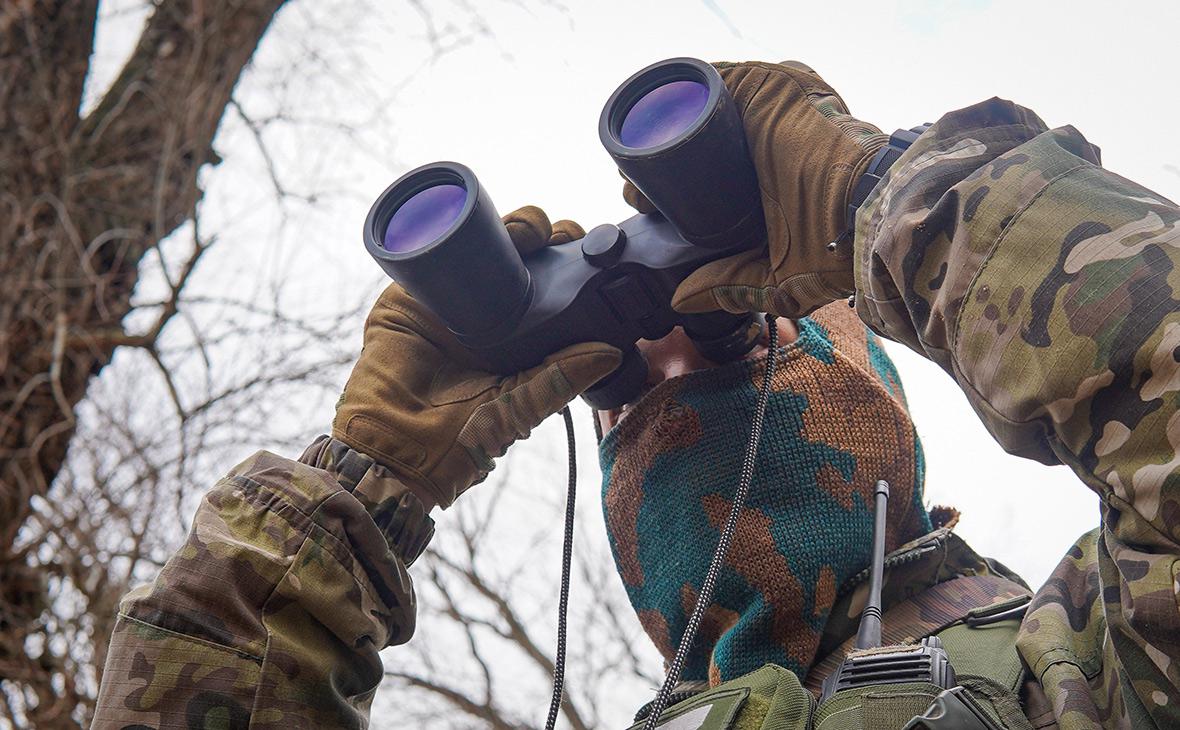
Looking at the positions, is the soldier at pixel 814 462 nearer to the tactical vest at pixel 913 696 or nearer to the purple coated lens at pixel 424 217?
the tactical vest at pixel 913 696

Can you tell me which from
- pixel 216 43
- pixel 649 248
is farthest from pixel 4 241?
pixel 649 248

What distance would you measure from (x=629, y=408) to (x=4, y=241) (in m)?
2.41

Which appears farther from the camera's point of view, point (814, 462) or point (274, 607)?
point (814, 462)

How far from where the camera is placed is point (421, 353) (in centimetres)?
139

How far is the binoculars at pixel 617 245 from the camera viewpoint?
1.17 meters

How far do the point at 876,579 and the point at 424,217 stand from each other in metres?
0.62

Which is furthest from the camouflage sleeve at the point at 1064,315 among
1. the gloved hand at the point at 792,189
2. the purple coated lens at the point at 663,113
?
the purple coated lens at the point at 663,113

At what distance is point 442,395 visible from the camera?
138cm

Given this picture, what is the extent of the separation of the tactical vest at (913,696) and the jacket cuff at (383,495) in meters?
0.33

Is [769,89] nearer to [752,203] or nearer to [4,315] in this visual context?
[752,203]

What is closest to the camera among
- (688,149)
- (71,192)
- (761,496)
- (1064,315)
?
(1064,315)

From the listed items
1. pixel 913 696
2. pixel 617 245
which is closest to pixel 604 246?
pixel 617 245

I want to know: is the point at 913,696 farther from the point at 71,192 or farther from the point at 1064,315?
the point at 71,192

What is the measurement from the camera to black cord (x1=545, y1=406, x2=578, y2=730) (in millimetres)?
1216
